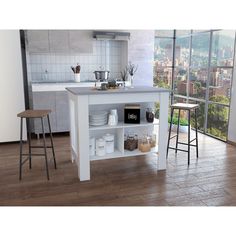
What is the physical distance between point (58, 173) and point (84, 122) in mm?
879

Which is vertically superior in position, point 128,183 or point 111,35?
point 111,35

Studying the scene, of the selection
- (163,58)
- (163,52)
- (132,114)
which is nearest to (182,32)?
(163,52)

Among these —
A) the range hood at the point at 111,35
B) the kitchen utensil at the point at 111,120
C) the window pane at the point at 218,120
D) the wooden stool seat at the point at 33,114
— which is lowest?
the window pane at the point at 218,120

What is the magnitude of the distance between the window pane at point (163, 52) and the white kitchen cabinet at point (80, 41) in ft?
5.93

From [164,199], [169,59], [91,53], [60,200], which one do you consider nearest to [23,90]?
[91,53]

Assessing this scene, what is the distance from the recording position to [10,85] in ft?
14.7

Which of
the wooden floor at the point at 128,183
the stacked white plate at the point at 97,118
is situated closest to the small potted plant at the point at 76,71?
the wooden floor at the point at 128,183

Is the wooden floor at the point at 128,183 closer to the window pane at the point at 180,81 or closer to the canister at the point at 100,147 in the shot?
the canister at the point at 100,147

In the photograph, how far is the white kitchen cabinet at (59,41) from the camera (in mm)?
5039

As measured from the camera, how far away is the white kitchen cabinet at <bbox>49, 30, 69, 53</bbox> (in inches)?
198

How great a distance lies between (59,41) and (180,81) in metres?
2.99

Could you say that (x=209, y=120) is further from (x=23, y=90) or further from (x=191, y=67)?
(x=23, y=90)

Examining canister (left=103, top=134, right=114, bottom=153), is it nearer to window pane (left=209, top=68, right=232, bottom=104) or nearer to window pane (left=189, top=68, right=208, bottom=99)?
window pane (left=209, top=68, right=232, bottom=104)

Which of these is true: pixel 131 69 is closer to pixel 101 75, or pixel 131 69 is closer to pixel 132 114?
pixel 101 75
